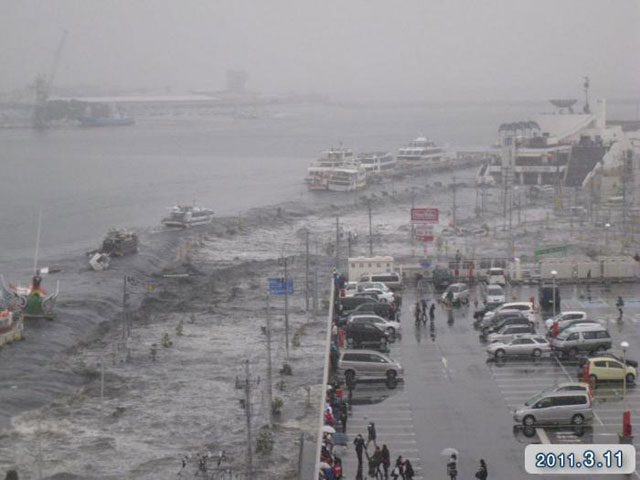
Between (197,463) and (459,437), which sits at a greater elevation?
(459,437)

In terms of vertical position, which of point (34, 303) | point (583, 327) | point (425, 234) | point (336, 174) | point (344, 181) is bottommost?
point (344, 181)

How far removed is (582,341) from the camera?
568 cm

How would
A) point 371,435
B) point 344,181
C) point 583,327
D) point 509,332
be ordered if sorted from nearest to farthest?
point 371,435
point 583,327
point 509,332
point 344,181

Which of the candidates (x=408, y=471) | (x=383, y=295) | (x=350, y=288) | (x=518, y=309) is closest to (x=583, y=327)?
(x=518, y=309)

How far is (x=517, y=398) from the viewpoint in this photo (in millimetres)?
5004

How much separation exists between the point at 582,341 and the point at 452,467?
6.17ft

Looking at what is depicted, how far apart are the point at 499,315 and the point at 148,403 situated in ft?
6.46

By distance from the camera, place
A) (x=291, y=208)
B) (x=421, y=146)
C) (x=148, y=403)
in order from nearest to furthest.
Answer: (x=148, y=403), (x=291, y=208), (x=421, y=146)

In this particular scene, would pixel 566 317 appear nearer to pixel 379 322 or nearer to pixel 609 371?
pixel 379 322

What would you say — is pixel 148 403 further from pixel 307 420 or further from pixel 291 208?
pixel 291 208

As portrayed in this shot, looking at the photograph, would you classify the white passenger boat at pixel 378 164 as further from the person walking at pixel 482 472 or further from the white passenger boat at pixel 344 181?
the person walking at pixel 482 472

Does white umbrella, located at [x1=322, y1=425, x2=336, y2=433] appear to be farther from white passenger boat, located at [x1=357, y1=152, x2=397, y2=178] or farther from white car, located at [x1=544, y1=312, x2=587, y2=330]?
white passenger boat, located at [x1=357, y1=152, x2=397, y2=178]

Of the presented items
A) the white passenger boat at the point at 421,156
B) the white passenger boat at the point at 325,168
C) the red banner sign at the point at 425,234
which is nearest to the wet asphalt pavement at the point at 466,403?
the red banner sign at the point at 425,234

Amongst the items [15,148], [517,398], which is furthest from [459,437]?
[15,148]
